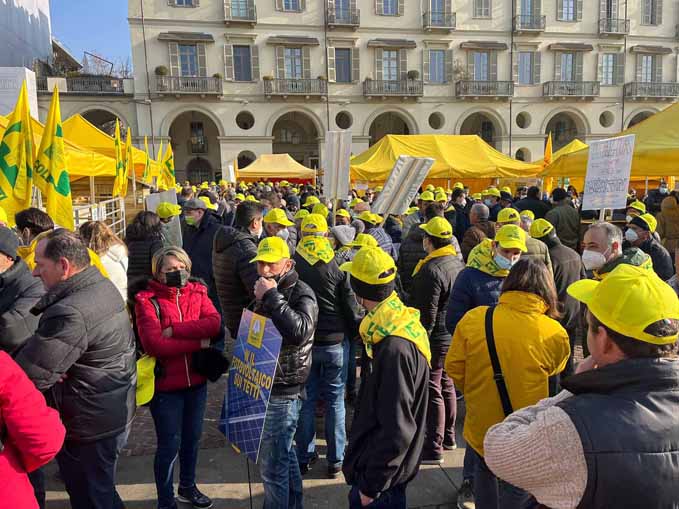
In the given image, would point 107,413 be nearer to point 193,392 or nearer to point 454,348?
point 193,392

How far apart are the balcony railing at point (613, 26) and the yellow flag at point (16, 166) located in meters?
37.7

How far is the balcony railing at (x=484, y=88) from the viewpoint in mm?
31250

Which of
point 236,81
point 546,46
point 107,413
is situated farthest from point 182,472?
point 546,46

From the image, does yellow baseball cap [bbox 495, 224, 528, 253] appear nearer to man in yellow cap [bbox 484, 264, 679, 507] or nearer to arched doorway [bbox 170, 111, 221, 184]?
man in yellow cap [bbox 484, 264, 679, 507]

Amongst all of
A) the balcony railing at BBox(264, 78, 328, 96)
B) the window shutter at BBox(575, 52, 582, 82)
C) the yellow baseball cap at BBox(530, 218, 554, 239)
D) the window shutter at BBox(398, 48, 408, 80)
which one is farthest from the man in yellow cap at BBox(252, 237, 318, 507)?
the window shutter at BBox(575, 52, 582, 82)

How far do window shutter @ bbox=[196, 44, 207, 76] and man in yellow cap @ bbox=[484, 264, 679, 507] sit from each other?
30.8 metres

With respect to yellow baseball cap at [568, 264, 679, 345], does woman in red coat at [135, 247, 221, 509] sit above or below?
below

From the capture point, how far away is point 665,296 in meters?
1.38

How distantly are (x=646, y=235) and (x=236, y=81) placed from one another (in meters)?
28.0

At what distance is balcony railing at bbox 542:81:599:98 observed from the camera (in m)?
32.1

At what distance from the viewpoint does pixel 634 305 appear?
4.49 ft

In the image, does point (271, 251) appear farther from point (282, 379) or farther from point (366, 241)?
point (366, 241)

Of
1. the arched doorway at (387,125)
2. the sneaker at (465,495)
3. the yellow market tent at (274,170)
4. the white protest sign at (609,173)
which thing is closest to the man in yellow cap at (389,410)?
the sneaker at (465,495)

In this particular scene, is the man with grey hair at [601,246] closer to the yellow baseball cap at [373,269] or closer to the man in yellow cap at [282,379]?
A: the yellow baseball cap at [373,269]
